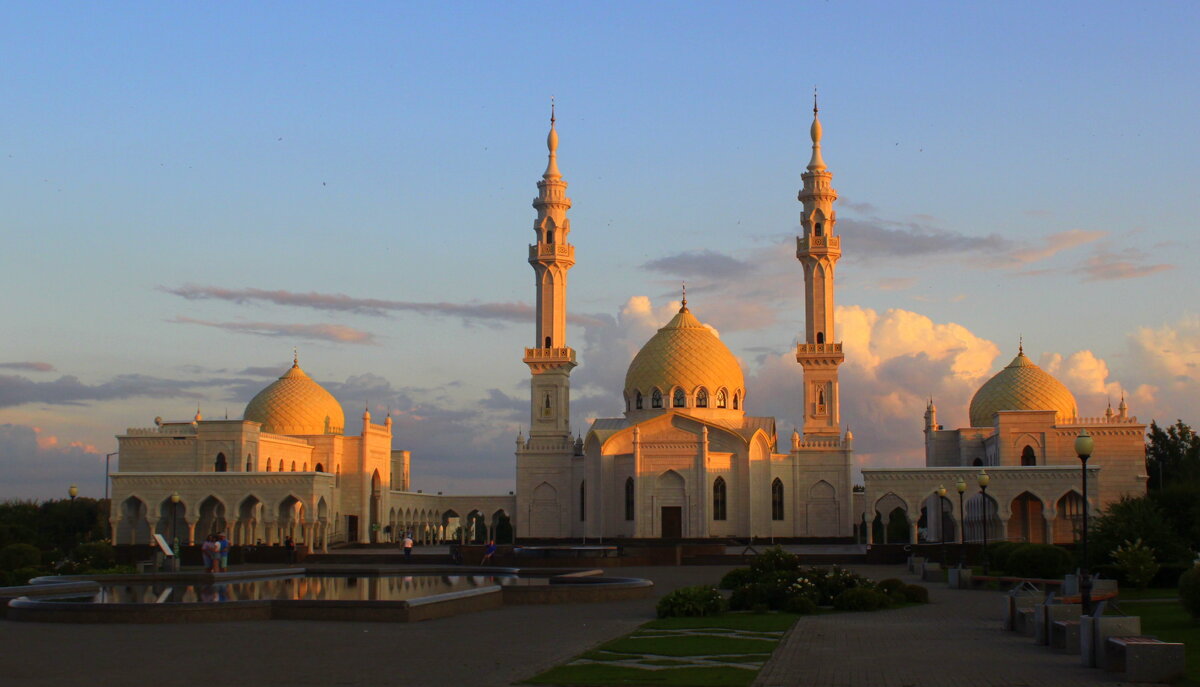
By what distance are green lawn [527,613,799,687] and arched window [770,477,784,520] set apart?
35.8 meters

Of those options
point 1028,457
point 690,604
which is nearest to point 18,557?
point 690,604

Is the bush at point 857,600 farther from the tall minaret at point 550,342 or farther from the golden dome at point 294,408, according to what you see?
the golden dome at point 294,408

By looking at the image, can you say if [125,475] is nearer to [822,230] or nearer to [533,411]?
[533,411]

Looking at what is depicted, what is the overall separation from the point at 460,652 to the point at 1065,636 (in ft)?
23.6

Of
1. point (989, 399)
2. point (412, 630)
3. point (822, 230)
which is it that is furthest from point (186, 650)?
point (989, 399)

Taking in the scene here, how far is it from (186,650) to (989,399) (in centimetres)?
5021

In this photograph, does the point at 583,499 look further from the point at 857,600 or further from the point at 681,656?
the point at 681,656

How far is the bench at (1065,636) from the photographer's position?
51.8 ft

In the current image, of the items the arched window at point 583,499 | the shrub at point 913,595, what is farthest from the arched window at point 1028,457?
the shrub at point 913,595

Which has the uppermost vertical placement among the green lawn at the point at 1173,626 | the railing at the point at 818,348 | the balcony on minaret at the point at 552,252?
the balcony on minaret at the point at 552,252

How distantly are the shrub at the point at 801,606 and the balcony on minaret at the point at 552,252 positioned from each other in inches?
1514

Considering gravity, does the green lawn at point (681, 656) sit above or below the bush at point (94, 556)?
below

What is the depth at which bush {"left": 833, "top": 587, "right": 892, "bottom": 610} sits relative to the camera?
22781mm

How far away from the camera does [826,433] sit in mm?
57250
